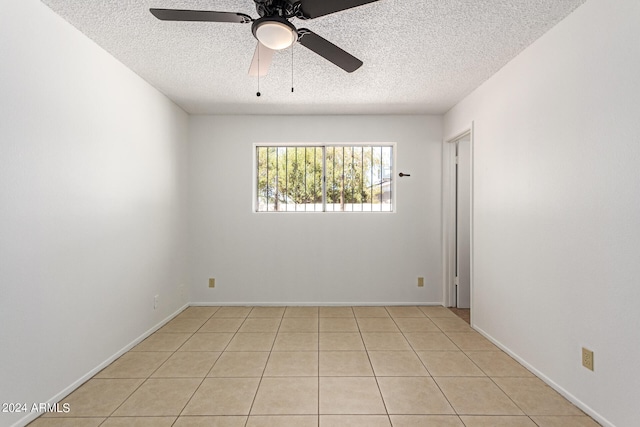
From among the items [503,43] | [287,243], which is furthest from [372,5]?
[287,243]

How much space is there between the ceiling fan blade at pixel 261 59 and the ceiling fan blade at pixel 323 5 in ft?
1.70

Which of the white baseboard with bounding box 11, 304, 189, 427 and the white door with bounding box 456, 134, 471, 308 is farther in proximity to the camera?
the white door with bounding box 456, 134, 471, 308

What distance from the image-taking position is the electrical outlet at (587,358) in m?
1.91

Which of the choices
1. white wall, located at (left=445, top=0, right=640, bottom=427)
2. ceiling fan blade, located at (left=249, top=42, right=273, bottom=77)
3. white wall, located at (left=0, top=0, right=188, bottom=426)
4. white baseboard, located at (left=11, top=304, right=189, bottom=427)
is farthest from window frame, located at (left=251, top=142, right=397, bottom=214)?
ceiling fan blade, located at (left=249, top=42, right=273, bottom=77)

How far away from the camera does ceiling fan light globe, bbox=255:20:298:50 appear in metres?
1.52

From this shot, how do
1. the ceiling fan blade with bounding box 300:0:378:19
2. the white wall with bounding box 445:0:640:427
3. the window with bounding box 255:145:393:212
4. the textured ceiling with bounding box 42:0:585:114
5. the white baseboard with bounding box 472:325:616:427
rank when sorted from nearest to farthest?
the ceiling fan blade with bounding box 300:0:378:19, the white wall with bounding box 445:0:640:427, the white baseboard with bounding box 472:325:616:427, the textured ceiling with bounding box 42:0:585:114, the window with bounding box 255:145:393:212

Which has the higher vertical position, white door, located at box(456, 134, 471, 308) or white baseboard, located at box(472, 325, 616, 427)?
white door, located at box(456, 134, 471, 308)

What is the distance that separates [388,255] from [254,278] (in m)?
1.71

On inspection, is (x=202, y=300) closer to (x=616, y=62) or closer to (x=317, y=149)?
(x=317, y=149)

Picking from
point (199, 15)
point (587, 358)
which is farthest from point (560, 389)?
point (199, 15)

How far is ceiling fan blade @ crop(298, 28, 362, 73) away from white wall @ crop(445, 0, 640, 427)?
135 cm

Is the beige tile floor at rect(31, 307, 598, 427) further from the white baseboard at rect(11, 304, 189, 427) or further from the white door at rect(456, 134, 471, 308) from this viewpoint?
the white door at rect(456, 134, 471, 308)

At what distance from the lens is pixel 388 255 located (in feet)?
13.7

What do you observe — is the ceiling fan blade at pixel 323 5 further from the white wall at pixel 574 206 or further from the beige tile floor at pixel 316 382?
the beige tile floor at pixel 316 382
